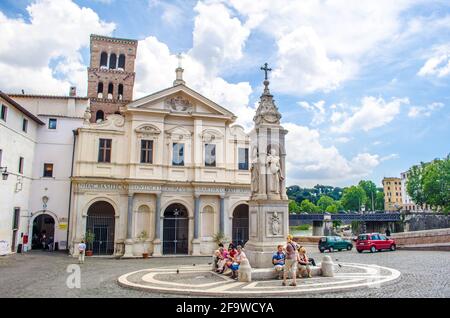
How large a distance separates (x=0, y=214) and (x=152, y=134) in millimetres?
11665

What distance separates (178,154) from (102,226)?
8.01m

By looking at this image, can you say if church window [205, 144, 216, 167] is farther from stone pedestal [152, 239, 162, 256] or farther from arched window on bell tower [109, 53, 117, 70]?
arched window on bell tower [109, 53, 117, 70]

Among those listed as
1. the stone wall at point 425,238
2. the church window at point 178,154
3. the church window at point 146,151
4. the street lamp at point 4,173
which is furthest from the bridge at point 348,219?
the street lamp at point 4,173

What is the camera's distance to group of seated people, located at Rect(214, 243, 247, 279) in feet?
46.3

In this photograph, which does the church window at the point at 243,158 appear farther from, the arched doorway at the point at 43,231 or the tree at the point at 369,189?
the tree at the point at 369,189

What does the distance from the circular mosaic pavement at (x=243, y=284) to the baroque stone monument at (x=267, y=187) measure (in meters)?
1.71

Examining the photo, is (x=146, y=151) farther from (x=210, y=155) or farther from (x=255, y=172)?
(x=255, y=172)

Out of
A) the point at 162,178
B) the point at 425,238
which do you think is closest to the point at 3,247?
the point at 162,178

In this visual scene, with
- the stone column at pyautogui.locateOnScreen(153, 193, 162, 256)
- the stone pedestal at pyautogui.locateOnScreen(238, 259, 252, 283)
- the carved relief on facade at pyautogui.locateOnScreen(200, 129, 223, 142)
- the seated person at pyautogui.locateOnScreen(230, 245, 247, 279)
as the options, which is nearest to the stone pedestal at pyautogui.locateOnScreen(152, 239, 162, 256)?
the stone column at pyautogui.locateOnScreen(153, 193, 162, 256)

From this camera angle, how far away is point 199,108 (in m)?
30.5

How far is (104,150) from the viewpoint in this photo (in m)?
28.4

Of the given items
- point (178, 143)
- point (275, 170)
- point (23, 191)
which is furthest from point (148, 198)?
point (275, 170)

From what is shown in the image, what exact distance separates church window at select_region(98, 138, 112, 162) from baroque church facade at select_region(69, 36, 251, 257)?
0.24 feet

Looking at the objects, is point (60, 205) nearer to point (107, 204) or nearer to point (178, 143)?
point (107, 204)
